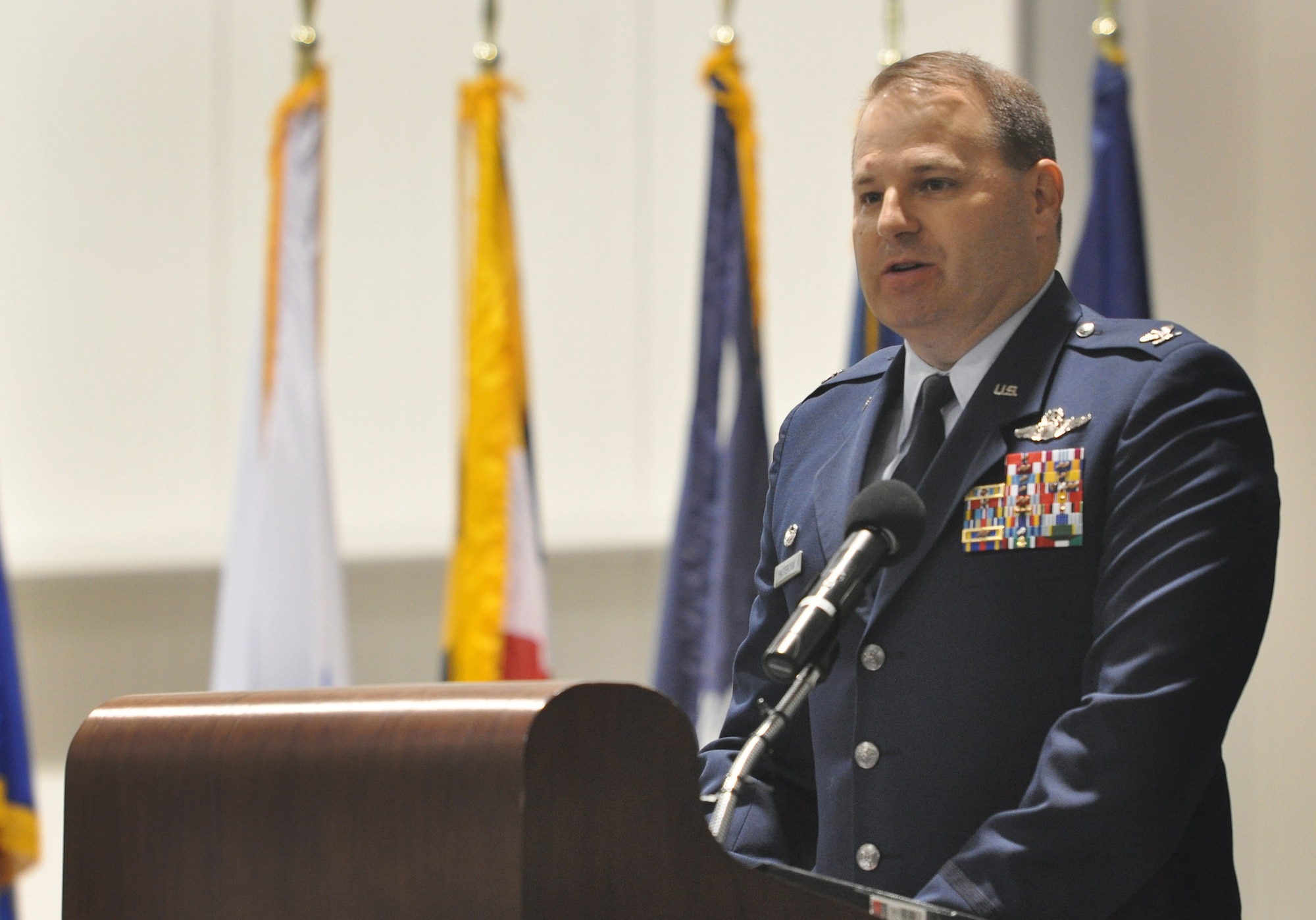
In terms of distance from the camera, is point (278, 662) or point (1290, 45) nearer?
point (1290, 45)

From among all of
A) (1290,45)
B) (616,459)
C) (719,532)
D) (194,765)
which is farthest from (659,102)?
(194,765)

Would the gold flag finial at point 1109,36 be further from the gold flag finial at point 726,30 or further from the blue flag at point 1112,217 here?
the gold flag finial at point 726,30

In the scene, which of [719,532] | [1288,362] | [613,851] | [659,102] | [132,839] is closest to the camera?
[613,851]

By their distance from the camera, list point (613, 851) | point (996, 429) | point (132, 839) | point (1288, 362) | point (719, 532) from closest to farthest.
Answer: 1. point (613, 851)
2. point (132, 839)
3. point (996, 429)
4. point (1288, 362)
5. point (719, 532)

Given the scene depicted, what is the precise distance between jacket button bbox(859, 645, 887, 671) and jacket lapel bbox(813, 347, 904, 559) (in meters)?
0.09

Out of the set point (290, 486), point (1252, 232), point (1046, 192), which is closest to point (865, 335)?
point (1252, 232)

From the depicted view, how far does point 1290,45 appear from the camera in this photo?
306 centimetres

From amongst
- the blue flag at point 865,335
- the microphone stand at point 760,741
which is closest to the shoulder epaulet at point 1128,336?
the microphone stand at point 760,741

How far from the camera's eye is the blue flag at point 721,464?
316cm

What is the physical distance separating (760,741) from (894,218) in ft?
1.53

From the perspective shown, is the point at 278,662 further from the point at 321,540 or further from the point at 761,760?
the point at 761,760

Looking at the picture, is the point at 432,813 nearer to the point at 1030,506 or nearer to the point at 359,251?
the point at 1030,506

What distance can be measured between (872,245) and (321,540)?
2.27 metres

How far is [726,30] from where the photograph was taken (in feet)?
10.9
